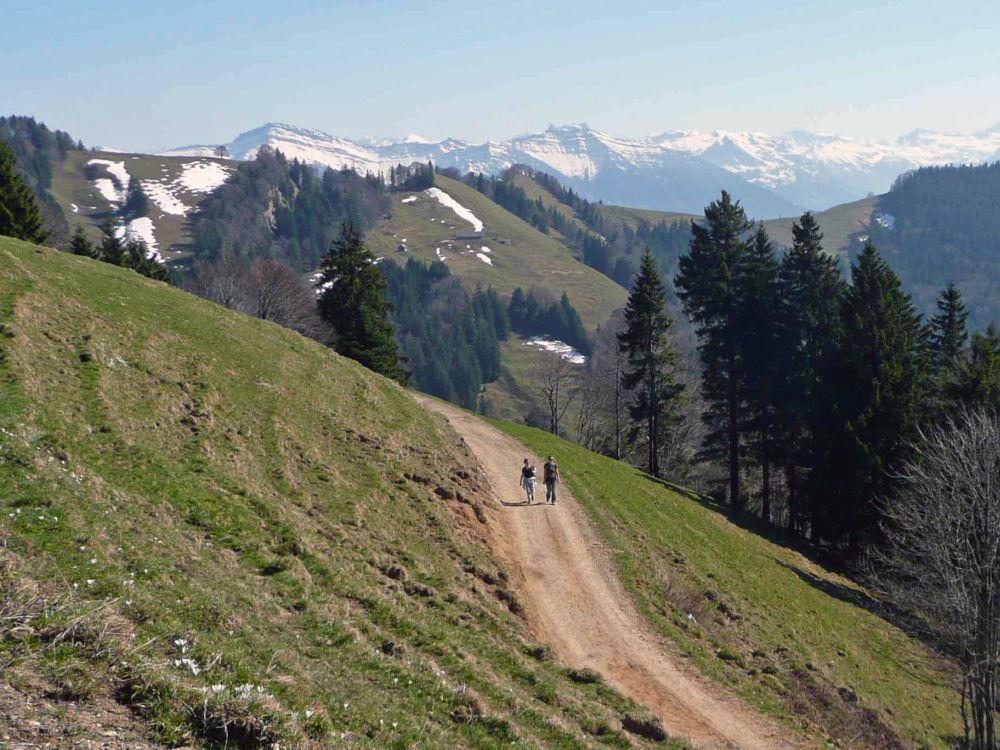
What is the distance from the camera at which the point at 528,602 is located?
22.5m

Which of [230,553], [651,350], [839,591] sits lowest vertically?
[839,591]

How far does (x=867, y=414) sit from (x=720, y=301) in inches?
440

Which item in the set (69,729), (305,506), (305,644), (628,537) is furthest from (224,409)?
(69,729)

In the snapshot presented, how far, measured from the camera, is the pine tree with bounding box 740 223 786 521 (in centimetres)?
4634

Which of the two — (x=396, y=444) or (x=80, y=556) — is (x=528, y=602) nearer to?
(x=396, y=444)

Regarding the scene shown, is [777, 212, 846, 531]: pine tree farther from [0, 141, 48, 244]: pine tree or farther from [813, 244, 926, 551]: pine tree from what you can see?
[0, 141, 48, 244]: pine tree

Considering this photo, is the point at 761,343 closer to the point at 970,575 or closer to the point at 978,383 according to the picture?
the point at 978,383

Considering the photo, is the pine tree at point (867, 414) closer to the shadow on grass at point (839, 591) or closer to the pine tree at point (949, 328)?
the shadow on grass at point (839, 591)

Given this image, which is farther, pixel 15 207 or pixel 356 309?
pixel 356 309

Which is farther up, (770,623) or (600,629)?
(600,629)

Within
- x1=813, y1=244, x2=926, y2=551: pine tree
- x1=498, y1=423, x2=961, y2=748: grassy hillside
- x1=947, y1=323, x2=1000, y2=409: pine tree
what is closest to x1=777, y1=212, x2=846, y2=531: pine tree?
x1=813, y1=244, x2=926, y2=551: pine tree

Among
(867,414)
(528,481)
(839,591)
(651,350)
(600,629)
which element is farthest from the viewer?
(651,350)

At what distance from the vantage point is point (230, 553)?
1606 cm

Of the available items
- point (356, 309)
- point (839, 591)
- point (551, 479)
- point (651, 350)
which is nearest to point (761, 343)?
point (651, 350)
